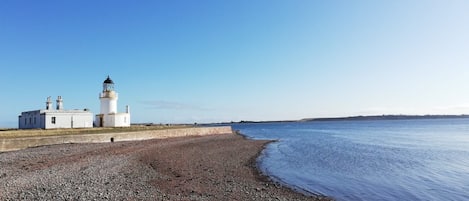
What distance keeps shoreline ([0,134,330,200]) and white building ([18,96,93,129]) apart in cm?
2104

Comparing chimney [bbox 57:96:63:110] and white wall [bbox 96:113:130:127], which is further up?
chimney [bbox 57:96:63:110]

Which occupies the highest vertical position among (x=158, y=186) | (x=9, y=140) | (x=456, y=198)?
(x=9, y=140)

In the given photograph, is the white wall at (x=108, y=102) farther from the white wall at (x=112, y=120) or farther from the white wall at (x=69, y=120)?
the white wall at (x=69, y=120)

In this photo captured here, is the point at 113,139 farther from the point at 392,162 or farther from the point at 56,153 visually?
the point at 392,162

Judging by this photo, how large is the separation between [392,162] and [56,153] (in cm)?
2005

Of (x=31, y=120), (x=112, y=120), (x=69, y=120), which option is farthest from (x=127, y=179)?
(x=31, y=120)

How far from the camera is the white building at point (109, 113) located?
44.5 metres

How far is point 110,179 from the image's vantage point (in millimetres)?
13047

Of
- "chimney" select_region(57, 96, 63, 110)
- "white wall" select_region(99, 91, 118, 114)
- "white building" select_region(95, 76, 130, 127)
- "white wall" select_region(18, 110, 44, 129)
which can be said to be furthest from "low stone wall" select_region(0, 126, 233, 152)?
"chimney" select_region(57, 96, 63, 110)

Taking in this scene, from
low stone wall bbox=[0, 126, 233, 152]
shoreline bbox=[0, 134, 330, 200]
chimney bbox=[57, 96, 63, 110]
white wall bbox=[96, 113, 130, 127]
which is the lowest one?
shoreline bbox=[0, 134, 330, 200]

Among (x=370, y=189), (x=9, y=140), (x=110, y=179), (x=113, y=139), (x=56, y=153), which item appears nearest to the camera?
(x=110, y=179)

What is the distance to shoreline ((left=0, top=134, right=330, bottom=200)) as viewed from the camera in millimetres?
10719

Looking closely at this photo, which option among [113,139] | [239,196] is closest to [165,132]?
[113,139]

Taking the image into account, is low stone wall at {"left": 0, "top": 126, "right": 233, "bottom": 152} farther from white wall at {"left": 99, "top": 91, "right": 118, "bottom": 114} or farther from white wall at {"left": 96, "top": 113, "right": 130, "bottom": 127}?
white wall at {"left": 99, "top": 91, "right": 118, "bottom": 114}
